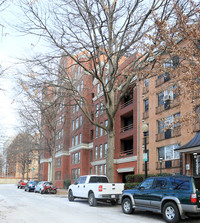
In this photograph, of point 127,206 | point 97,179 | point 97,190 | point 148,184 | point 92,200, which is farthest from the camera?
point 97,179

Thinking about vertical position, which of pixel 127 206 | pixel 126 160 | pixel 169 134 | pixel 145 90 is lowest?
pixel 127 206

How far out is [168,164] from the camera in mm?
26875

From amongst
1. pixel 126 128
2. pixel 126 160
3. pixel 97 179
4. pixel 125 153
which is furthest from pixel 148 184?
pixel 126 128

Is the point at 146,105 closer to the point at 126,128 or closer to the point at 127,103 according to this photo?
the point at 127,103

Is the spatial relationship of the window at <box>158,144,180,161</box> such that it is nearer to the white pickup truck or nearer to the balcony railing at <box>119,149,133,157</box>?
the balcony railing at <box>119,149,133,157</box>

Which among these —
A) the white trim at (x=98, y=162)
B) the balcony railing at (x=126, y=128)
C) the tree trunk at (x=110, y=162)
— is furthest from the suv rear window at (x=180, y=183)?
the white trim at (x=98, y=162)

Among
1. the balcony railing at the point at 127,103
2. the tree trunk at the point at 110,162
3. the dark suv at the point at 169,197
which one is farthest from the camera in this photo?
the balcony railing at the point at 127,103

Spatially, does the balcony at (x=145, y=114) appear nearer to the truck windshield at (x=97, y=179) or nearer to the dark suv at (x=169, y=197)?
the truck windshield at (x=97, y=179)

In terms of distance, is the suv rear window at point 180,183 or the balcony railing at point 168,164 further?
the balcony railing at point 168,164

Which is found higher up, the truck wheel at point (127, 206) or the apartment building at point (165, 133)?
the apartment building at point (165, 133)

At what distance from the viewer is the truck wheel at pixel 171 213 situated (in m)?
10.4

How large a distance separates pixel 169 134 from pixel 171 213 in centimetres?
1737

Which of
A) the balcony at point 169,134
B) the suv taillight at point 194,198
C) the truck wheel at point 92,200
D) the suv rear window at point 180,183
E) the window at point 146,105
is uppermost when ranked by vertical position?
the window at point 146,105

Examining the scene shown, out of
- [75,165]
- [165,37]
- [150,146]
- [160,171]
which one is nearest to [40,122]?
[75,165]
